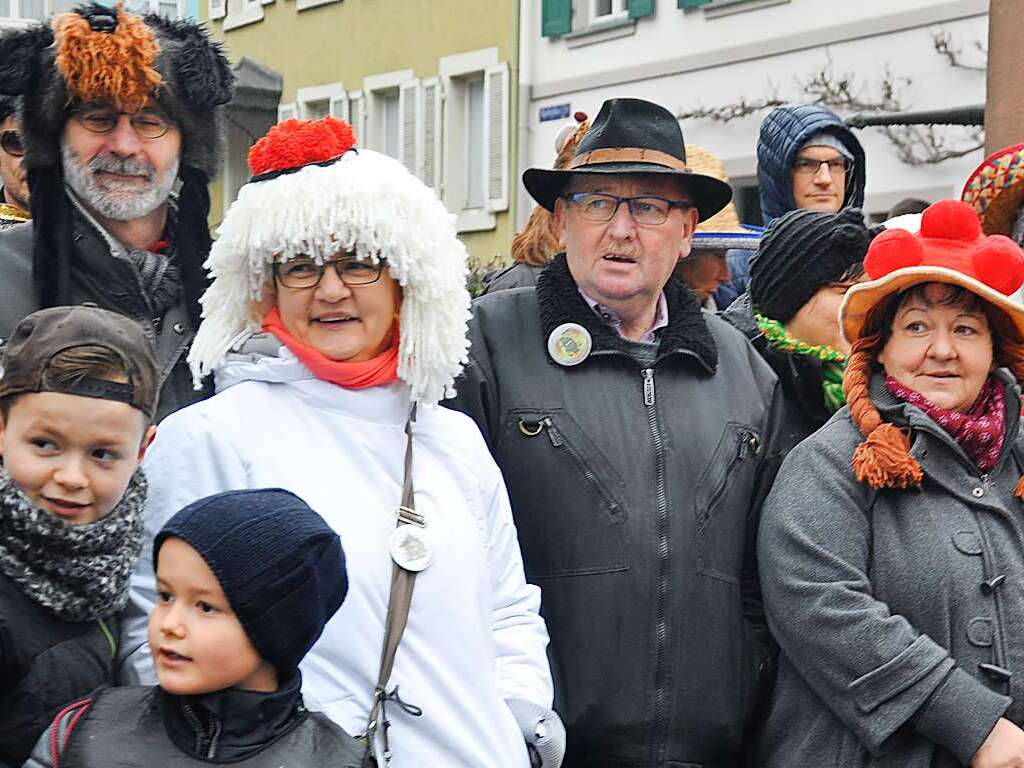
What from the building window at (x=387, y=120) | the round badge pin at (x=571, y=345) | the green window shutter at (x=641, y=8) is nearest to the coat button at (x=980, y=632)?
the round badge pin at (x=571, y=345)

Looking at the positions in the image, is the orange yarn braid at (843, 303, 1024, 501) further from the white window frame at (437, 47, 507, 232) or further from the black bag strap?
the white window frame at (437, 47, 507, 232)

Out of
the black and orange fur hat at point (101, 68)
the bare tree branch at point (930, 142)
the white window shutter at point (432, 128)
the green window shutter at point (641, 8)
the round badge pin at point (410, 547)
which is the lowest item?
the round badge pin at point (410, 547)

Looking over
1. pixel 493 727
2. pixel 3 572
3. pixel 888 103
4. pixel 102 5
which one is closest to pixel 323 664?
pixel 493 727

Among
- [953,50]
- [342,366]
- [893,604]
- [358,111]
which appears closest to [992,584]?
[893,604]

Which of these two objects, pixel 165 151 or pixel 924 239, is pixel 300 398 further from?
pixel 924 239

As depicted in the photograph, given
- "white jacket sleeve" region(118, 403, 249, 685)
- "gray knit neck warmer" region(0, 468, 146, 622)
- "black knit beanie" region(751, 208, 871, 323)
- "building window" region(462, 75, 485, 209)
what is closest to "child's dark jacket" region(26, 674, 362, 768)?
"gray knit neck warmer" region(0, 468, 146, 622)

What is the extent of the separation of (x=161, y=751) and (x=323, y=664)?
44cm

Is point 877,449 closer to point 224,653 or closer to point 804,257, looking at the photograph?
point 804,257

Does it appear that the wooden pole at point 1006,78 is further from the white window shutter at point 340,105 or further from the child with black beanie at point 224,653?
the white window shutter at point 340,105

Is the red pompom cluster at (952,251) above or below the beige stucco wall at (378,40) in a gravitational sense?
below

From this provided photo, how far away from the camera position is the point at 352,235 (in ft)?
11.2

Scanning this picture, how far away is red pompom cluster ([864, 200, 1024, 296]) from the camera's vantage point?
3889 mm

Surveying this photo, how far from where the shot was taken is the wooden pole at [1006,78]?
5.75 metres

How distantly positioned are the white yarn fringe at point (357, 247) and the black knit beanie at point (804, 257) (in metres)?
1.20
